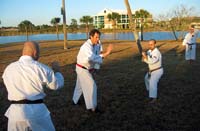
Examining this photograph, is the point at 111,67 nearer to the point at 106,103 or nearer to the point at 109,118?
the point at 106,103

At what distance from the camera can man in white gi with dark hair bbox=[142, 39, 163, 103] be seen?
9195 mm

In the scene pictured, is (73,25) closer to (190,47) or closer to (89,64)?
(190,47)

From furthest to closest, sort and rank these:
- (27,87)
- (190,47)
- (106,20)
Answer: (106,20) < (190,47) < (27,87)

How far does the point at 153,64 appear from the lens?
30.5ft

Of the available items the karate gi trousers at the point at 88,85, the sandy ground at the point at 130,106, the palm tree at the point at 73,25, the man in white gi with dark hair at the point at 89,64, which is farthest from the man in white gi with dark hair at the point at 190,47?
the palm tree at the point at 73,25

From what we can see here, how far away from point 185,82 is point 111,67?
200 inches

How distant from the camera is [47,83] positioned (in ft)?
15.0

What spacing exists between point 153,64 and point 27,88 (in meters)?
5.40

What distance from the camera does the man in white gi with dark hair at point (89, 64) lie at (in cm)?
820

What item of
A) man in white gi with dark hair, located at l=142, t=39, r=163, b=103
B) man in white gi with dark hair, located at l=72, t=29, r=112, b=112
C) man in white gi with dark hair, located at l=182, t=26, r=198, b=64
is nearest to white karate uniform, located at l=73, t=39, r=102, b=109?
man in white gi with dark hair, located at l=72, t=29, r=112, b=112

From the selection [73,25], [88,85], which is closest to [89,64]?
[88,85]

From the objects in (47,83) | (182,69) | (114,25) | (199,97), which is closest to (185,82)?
(199,97)

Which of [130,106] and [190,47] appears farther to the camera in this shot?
[190,47]

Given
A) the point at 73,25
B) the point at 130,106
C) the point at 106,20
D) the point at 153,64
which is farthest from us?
the point at 106,20
